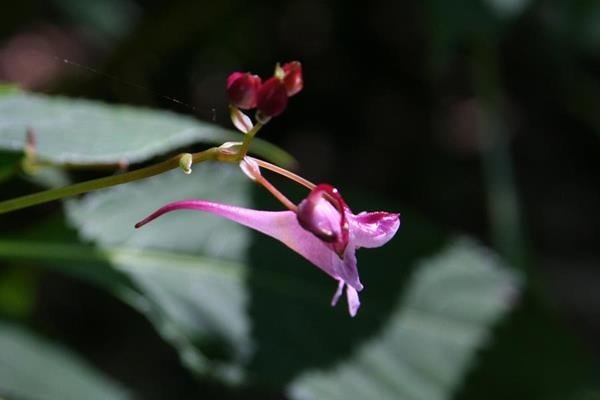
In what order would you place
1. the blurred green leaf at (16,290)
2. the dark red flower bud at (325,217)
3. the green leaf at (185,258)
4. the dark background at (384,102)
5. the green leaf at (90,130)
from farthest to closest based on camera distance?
the dark background at (384,102) < the blurred green leaf at (16,290) < the green leaf at (185,258) < the green leaf at (90,130) < the dark red flower bud at (325,217)

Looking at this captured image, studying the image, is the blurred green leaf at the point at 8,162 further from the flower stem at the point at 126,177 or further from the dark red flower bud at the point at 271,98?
the dark red flower bud at the point at 271,98

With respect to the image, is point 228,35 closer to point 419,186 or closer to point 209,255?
point 419,186

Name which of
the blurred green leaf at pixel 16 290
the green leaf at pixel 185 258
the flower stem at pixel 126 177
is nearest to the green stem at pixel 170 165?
the flower stem at pixel 126 177

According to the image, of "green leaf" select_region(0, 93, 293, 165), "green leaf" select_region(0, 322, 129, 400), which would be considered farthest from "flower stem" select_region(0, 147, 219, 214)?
"green leaf" select_region(0, 322, 129, 400)

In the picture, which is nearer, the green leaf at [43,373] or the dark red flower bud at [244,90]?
the dark red flower bud at [244,90]

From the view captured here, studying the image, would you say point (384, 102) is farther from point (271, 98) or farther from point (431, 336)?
point (271, 98)

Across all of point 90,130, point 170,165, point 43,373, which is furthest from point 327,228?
point 43,373

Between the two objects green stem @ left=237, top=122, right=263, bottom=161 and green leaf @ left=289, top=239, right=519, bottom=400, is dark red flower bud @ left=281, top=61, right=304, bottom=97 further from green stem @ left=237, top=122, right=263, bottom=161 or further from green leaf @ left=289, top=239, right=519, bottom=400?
green leaf @ left=289, top=239, right=519, bottom=400

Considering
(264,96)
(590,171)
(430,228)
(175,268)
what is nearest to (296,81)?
(264,96)
